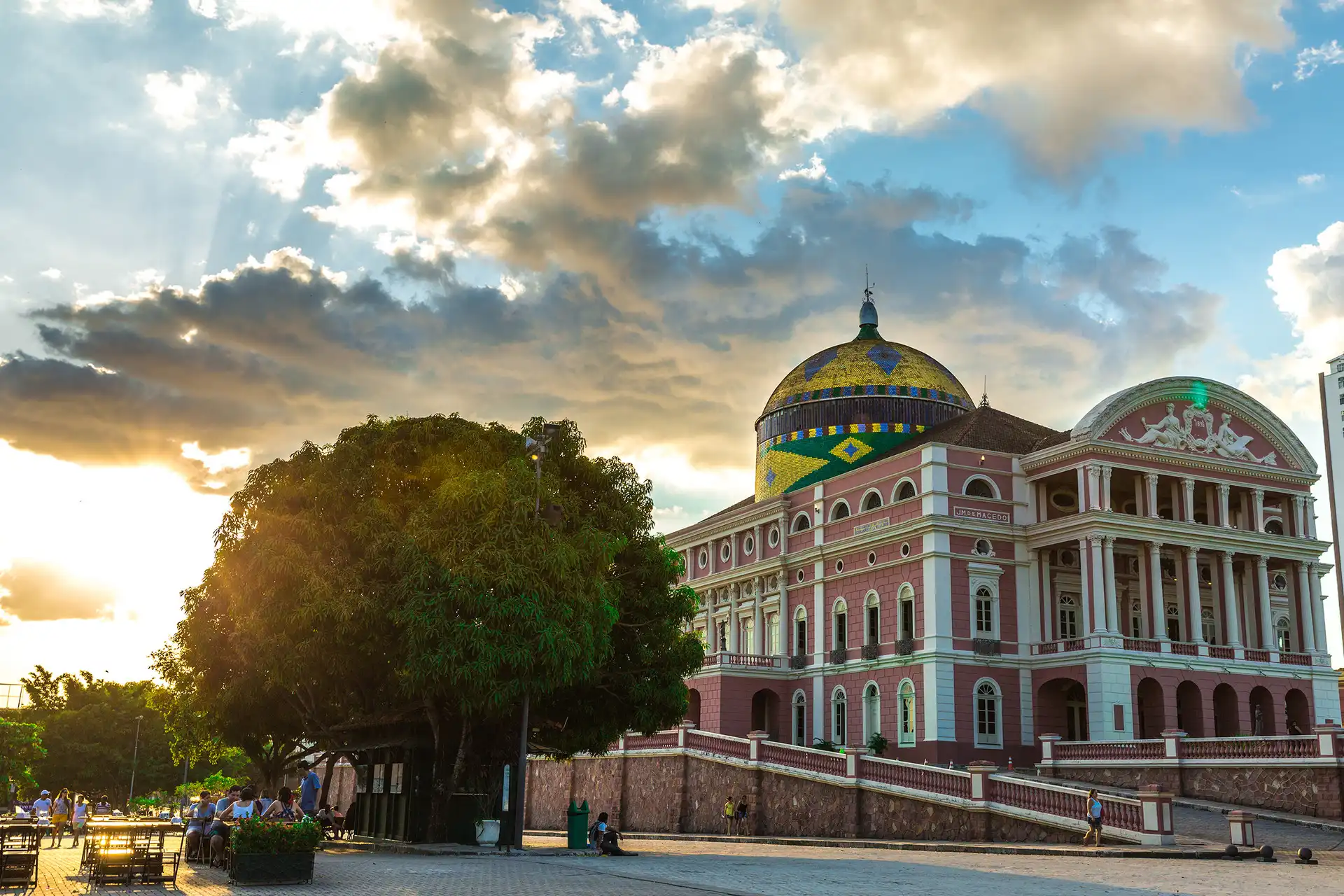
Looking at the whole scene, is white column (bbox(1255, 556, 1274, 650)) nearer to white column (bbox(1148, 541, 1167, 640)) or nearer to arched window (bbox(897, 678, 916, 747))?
white column (bbox(1148, 541, 1167, 640))

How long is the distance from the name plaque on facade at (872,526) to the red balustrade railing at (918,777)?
45.4ft

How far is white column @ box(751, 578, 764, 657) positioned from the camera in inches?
2224

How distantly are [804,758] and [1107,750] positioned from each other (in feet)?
30.2

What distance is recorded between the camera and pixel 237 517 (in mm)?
30484

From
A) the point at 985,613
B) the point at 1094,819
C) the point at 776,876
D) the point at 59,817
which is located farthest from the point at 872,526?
the point at 59,817

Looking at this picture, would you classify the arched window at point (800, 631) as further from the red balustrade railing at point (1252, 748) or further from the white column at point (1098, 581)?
the red balustrade railing at point (1252, 748)

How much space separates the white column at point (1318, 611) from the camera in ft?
159

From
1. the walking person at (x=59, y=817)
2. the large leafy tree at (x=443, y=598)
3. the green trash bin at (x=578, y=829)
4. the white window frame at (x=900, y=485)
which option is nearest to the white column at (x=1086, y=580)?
the white window frame at (x=900, y=485)

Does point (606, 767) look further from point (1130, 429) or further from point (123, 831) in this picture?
point (123, 831)

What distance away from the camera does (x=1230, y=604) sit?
4656cm

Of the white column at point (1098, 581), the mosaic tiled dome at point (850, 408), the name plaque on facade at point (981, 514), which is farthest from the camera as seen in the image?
the mosaic tiled dome at point (850, 408)

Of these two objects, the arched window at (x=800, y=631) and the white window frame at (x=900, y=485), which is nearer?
the white window frame at (x=900, y=485)

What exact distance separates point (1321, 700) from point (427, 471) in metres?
35.4

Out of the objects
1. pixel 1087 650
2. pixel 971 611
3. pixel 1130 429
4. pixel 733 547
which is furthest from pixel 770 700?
pixel 1130 429
